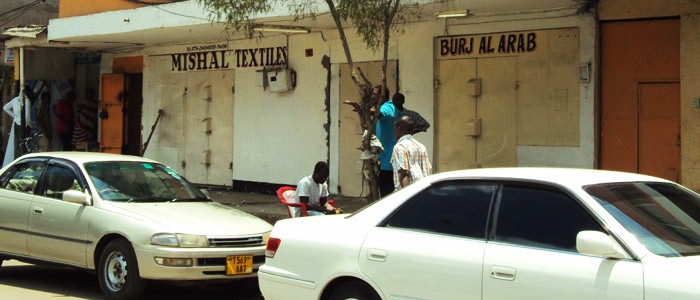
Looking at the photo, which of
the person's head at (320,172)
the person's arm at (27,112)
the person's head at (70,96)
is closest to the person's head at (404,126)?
the person's head at (320,172)

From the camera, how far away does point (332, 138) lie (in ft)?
47.3

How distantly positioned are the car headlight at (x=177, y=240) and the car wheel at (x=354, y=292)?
7.21 feet

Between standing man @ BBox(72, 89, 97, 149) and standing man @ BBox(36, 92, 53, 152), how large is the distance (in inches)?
24.9

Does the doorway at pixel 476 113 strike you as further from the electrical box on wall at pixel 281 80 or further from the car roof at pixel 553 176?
the car roof at pixel 553 176

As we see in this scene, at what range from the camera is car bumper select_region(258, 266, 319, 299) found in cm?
565

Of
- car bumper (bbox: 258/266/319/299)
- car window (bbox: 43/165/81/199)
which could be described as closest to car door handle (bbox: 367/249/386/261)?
car bumper (bbox: 258/266/319/299)

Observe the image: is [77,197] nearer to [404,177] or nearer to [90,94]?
[404,177]

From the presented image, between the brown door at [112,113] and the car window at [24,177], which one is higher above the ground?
the brown door at [112,113]

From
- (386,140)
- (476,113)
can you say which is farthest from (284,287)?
(476,113)

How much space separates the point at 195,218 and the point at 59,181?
1.75 meters

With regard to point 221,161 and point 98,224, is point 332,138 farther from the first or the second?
point 98,224

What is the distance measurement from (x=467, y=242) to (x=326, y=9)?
7719 millimetres

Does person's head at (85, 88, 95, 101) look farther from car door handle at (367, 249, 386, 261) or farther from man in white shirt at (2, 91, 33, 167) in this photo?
car door handle at (367, 249, 386, 261)

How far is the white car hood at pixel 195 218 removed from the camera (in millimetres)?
7527
